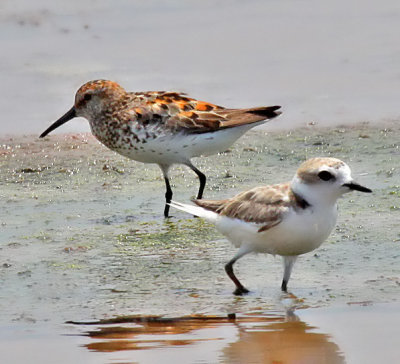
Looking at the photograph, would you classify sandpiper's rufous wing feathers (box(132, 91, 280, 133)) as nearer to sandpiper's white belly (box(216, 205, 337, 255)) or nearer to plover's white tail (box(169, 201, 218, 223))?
plover's white tail (box(169, 201, 218, 223))

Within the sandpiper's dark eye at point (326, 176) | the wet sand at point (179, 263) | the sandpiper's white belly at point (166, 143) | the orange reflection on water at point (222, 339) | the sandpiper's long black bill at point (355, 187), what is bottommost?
the orange reflection on water at point (222, 339)

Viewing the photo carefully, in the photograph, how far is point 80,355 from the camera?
19.7ft

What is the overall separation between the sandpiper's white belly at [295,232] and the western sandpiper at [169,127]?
9.25ft

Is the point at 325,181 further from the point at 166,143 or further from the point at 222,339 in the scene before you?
the point at 166,143

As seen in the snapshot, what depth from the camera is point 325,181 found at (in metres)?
6.69

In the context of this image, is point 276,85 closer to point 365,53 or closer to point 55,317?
point 365,53

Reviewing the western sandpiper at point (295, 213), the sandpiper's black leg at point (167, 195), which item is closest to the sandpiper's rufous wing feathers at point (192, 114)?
the sandpiper's black leg at point (167, 195)

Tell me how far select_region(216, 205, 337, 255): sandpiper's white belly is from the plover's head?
91 millimetres

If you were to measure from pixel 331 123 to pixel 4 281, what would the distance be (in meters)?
5.72

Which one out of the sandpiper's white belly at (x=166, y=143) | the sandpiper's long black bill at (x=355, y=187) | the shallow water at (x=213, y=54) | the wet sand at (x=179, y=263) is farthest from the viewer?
the shallow water at (x=213, y=54)

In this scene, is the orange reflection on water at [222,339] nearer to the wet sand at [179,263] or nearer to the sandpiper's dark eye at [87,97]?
the wet sand at [179,263]

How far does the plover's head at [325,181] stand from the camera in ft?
21.9

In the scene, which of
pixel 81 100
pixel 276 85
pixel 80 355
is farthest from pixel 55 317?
pixel 276 85

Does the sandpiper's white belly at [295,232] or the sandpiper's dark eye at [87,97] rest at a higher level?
the sandpiper's dark eye at [87,97]
